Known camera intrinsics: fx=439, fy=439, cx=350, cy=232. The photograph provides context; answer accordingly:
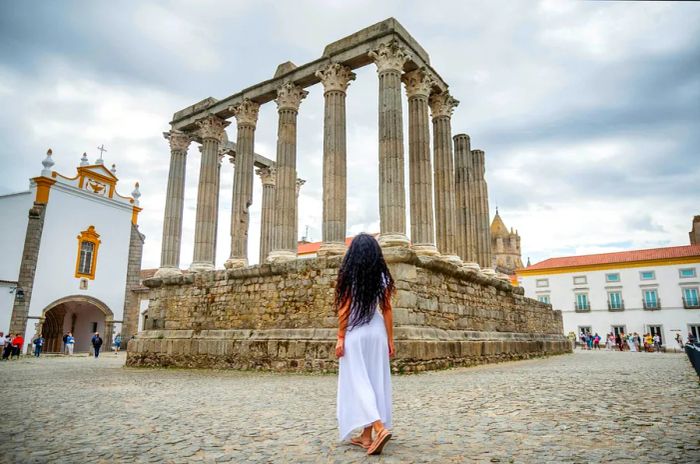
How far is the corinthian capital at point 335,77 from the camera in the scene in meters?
12.4

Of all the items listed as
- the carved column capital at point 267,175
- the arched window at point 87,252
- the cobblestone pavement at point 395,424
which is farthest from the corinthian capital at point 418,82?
the arched window at point 87,252

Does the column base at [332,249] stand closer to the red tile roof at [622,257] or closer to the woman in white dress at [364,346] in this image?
the woman in white dress at [364,346]

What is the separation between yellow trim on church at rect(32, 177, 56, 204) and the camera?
2525 centimetres

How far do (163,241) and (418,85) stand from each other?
10273 mm

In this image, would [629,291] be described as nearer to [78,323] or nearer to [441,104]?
[441,104]

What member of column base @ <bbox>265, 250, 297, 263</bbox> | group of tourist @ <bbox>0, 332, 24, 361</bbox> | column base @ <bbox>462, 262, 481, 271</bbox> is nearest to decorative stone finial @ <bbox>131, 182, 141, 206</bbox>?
group of tourist @ <bbox>0, 332, 24, 361</bbox>

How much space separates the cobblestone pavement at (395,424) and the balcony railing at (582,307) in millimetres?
37069

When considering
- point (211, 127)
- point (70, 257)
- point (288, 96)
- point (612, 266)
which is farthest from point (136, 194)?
point (612, 266)

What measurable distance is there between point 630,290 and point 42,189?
45390 millimetres

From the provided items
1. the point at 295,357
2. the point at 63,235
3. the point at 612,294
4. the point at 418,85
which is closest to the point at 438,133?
the point at 418,85

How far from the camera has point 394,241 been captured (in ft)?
34.9

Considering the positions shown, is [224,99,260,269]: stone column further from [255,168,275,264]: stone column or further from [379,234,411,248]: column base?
[379,234,411,248]: column base

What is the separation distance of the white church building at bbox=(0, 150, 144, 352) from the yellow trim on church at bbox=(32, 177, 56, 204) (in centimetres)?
5

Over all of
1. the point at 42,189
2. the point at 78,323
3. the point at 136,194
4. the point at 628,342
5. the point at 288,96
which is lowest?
the point at 628,342
